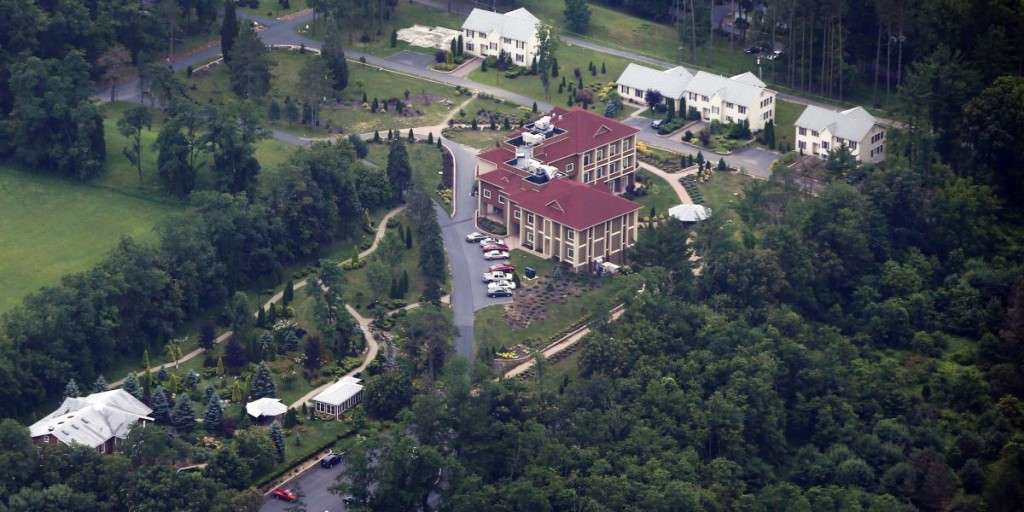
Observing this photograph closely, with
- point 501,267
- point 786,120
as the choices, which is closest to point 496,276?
point 501,267

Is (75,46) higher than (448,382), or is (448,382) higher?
(75,46)

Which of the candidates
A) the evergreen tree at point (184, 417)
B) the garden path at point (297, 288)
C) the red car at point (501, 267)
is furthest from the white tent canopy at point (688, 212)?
the evergreen tree at point (184, 417)

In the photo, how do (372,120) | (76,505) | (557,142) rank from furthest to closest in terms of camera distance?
(372,120), (557,142), (76,505)

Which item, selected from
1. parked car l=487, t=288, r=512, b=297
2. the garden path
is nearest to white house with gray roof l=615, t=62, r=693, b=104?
the garden path

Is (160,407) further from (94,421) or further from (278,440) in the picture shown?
(278,440)

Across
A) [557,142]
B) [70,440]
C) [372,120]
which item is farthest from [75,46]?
[70,440]

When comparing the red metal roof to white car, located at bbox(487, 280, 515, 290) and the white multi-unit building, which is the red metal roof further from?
the white multi-unit building

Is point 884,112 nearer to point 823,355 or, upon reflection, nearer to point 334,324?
point 823,355
